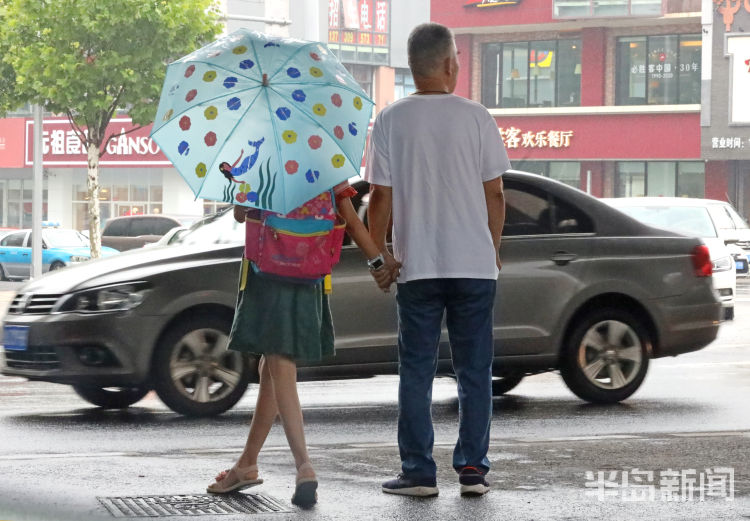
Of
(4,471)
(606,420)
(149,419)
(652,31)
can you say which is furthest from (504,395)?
(652,31)

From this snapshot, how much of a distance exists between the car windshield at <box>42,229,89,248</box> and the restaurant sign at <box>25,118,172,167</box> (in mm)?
18637

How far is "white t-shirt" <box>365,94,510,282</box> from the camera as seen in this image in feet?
19.3

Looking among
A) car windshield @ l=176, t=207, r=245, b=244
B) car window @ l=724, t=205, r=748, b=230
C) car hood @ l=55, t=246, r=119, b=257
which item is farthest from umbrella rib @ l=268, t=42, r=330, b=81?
car hood @ l=55, t=246, r=119, b=257

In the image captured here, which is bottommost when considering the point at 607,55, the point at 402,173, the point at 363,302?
the point at 363,302

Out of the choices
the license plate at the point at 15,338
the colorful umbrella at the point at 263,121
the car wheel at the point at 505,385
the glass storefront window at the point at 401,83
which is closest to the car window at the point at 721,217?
the car wheel at the point at 505,385

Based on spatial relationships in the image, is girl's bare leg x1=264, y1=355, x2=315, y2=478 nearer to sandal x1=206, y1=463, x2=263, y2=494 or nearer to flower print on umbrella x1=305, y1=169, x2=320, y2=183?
sandal x1=206, y1=463, x2=263, y2=494

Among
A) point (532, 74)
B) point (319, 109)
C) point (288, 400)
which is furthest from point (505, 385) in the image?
point (532, 74)

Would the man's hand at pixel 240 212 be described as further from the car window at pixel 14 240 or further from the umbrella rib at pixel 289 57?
the car window at pixel 14 240

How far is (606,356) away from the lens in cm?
966

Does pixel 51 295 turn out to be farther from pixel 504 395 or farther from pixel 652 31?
pixel 652 31

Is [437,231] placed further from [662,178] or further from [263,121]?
[662,178]

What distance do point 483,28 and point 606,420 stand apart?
137 feet

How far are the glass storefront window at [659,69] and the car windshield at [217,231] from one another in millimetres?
39043

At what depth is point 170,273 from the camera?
8.79m
